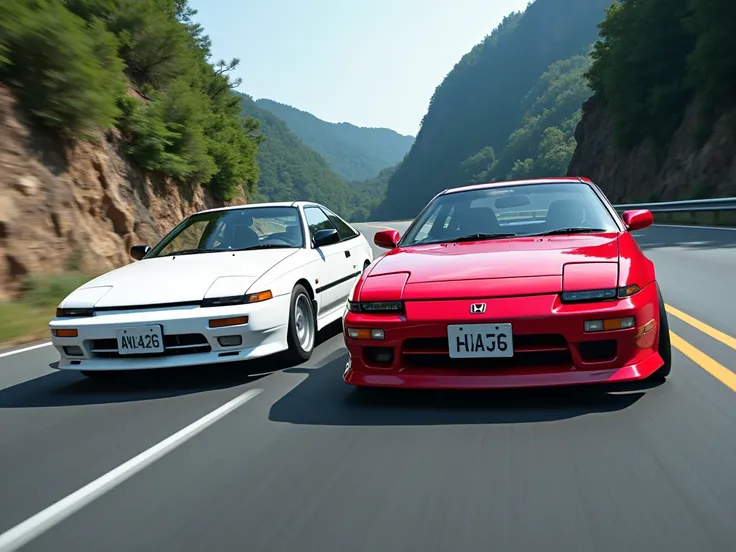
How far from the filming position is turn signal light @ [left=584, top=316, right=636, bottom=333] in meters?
3.91

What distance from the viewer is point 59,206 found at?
12438mm

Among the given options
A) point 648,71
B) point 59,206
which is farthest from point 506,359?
point 648,71

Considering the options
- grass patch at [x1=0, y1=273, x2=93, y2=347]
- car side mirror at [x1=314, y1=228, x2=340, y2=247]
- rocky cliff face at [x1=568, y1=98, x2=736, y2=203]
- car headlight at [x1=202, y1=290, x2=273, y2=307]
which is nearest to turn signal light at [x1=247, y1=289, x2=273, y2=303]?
car headlight at [x1=202, y1=290, x2=273, y2=307]

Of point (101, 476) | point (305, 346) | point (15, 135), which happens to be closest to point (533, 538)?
point (101, 476)

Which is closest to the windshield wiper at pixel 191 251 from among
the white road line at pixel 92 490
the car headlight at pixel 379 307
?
the white road line at pixel 92 490

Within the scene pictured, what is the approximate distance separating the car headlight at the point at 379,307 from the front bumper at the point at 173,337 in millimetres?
1094

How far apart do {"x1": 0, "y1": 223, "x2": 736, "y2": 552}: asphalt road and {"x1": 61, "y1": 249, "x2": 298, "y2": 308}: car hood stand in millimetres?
619

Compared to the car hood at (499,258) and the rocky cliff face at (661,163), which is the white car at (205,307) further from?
the rocky cliff face at (661,163)

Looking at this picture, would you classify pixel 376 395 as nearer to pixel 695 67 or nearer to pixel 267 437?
pixel 267 437

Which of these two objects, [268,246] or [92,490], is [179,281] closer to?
[268,246]

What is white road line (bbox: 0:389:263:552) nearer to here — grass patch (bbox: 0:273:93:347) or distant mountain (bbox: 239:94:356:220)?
grass patch (bbox: 0:273:93:347)

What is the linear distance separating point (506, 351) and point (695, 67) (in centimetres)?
3685

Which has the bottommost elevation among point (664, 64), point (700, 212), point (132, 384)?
point (700, 212)

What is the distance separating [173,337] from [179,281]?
54cm
